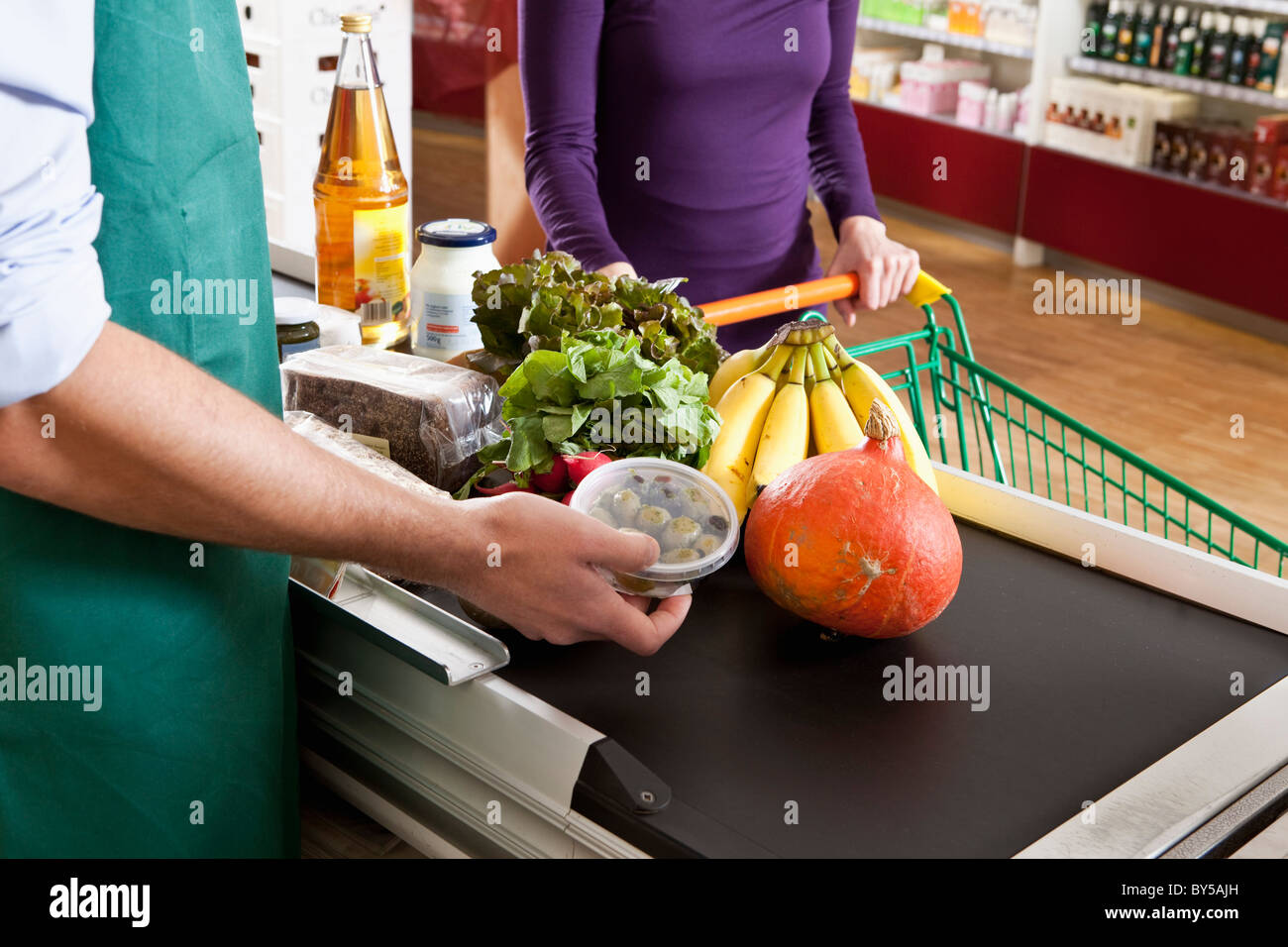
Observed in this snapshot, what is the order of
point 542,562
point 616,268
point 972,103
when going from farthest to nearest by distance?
point 972,103 < point 616,268 < point 542,562

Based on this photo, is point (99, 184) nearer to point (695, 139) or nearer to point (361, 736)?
point (361, 736)

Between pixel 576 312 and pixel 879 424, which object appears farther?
pixel 576 312

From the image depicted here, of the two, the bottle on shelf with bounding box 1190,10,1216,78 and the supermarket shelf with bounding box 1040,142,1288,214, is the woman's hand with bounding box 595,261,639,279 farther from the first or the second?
the bottle on shelf with bounding box 1190,10,1216,78

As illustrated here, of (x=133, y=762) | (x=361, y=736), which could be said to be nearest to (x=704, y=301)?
(x=361, y=736)

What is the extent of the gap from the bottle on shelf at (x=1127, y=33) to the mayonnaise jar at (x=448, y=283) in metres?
4.67

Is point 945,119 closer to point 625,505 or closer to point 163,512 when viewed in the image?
point 625,505

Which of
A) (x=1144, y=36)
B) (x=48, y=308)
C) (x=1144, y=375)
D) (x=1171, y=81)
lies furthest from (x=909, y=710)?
(x=1144, y=36)

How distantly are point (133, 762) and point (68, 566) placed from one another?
146mm

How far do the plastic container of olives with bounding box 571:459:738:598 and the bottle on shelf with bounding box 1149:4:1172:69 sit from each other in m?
4.97

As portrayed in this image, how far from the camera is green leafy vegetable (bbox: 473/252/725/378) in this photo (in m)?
1.22

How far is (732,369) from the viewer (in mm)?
1289

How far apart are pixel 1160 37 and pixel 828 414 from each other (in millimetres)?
4787

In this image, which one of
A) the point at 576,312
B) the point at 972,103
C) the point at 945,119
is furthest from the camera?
the point at 945,119
